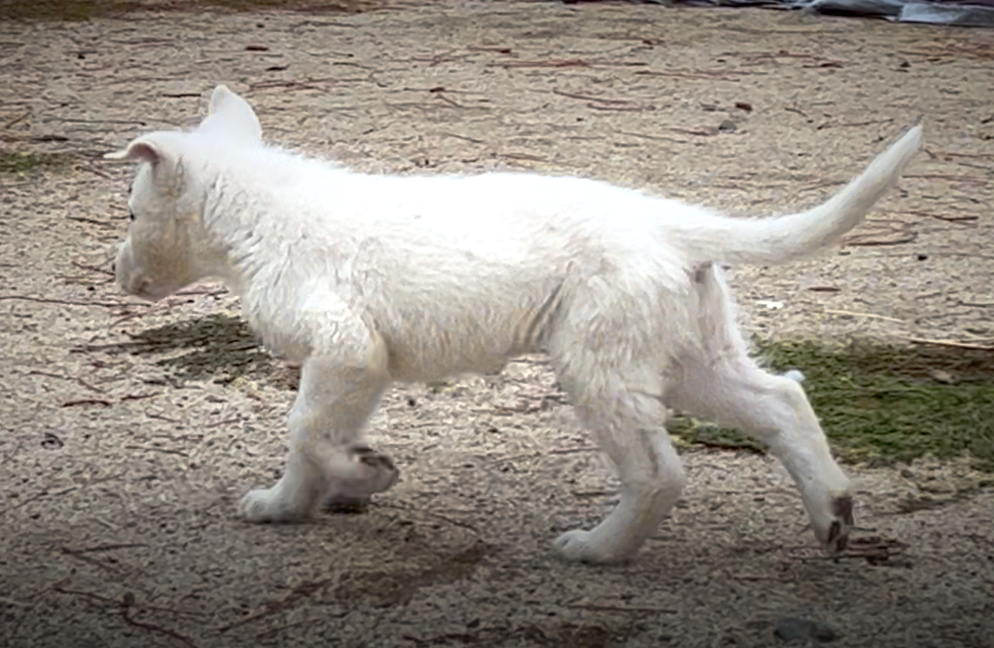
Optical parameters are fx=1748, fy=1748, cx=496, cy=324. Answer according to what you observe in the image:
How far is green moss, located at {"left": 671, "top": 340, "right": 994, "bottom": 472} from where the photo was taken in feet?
13.2

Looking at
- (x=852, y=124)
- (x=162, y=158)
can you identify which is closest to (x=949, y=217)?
(x=852, y=124)

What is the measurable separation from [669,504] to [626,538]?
0.13 meters

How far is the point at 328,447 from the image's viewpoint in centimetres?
344

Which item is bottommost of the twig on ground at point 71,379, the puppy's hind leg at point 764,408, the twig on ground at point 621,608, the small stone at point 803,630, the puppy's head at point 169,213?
the twig on ground at point 71,379

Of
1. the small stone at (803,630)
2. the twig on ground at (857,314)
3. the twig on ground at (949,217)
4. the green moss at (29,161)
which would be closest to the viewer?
the small stone at (803,630)

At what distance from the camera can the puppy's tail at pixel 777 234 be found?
3271 millimetres

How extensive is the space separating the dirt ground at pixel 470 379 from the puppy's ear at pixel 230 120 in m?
0.77

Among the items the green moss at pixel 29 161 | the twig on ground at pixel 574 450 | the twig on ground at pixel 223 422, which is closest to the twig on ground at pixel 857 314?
the twig on ground at pixel 574 450

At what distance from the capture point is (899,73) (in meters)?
7.79

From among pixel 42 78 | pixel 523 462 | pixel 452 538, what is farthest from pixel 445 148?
pixel 452 538

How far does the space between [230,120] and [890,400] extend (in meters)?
1.75

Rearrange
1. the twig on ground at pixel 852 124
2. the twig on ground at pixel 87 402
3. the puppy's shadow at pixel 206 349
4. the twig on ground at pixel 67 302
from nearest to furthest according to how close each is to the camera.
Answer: the twig on ground at pixel 87 402
the puppy's shadow at pixel 206 349
the twig on ground at pixel 67 302
the twig on ground at pixel 852 124

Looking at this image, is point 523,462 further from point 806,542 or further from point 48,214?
point 48,214

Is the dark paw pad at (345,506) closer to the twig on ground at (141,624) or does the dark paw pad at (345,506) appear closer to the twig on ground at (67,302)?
the twig on ground at (141,624)
